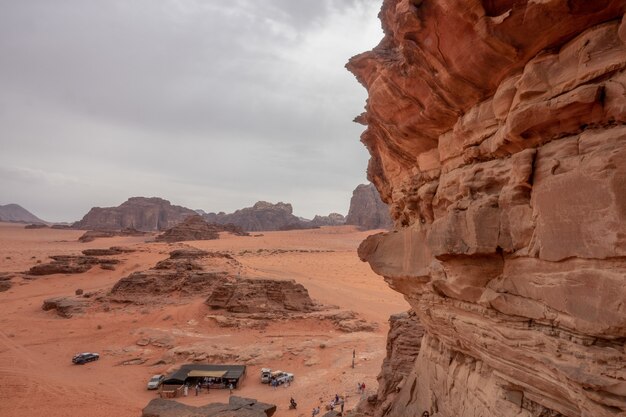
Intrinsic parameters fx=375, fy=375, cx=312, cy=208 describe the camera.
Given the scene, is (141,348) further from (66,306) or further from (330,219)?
(330,219)

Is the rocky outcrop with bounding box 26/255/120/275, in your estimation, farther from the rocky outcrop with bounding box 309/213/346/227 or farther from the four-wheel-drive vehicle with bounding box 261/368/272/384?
the rocky outcrop with bounding box 309/213/346/227

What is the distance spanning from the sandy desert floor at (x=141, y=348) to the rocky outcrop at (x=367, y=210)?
66.4 meters

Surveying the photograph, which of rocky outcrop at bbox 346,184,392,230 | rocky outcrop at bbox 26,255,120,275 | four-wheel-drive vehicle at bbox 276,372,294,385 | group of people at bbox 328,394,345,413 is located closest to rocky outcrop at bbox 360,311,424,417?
group of people at bbox 328,394,345,413

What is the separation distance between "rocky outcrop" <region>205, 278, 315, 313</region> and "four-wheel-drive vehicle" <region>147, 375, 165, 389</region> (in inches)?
372

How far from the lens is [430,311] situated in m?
8.21

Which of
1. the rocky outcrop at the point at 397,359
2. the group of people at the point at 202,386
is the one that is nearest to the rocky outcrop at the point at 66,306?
the group of people at the point at 202,386

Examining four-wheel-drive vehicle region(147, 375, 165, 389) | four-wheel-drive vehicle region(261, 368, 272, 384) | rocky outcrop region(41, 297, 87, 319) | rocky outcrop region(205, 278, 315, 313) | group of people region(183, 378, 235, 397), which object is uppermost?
rocky outcrop region(205, 278, 315, 313)

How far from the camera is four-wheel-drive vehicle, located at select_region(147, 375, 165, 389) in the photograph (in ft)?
56.9

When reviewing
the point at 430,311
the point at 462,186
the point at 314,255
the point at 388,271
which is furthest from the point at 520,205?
the point at 314,255

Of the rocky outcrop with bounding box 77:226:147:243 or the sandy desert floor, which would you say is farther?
the rocky outcrop with bounding box 77:226:147:243

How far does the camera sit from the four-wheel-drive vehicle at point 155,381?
56.9ft

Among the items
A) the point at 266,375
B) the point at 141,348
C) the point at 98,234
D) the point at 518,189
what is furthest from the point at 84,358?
the point at 98,234

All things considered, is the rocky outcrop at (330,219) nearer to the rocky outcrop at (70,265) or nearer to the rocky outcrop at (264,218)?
the rocky outcrop at (264,218)

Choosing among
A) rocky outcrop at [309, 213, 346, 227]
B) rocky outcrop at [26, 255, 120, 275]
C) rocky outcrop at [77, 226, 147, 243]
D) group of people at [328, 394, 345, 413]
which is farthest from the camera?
rocky outcrop at [309, 213, 346, 227]
